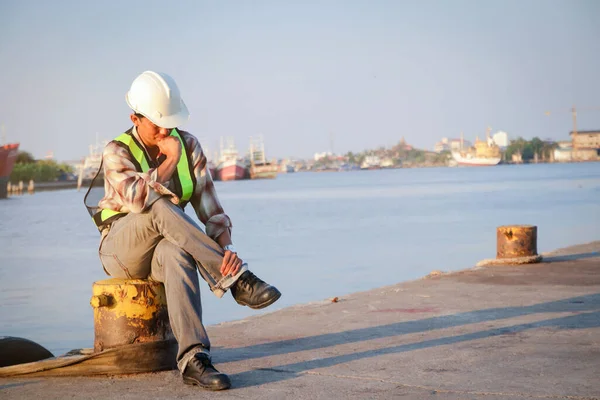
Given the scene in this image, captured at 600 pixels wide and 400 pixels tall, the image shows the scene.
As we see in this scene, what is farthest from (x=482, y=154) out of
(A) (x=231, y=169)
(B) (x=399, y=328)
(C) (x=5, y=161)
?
(B) (x=399, y=328)

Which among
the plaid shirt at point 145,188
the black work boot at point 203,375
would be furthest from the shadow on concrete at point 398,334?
the plaid shirt at point 145,188

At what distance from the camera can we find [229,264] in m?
4.31

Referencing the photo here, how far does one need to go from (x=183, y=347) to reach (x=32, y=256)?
60.3ft

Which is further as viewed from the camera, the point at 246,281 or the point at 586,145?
the point at 586,145

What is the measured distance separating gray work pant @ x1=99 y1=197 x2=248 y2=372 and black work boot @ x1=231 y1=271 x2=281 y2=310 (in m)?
0.05

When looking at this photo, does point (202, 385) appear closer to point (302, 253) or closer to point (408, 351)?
point (408, 351)

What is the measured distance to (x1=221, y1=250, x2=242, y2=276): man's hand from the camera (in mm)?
4301

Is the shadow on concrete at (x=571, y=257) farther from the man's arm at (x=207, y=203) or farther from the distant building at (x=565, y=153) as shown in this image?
the distant building at (x=565, y=153)

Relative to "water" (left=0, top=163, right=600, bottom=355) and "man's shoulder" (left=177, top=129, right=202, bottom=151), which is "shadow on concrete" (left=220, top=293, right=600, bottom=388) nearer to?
"man's shoulder" (left=177, top=129, right=202, bottom=151)

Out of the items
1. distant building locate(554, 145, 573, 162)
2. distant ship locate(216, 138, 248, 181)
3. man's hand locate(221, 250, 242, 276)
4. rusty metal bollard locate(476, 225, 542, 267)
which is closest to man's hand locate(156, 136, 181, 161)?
man's hand locate(221, 250, 242, 276)

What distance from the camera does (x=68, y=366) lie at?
441 centimetres

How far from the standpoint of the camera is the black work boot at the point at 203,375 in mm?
4023

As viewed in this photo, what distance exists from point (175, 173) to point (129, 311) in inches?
26.2

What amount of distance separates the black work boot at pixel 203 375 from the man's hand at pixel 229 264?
39 centimetres
